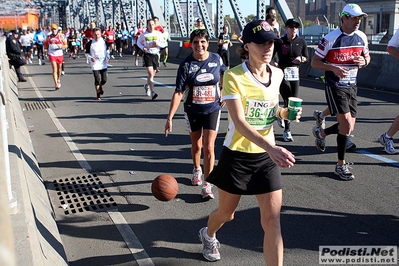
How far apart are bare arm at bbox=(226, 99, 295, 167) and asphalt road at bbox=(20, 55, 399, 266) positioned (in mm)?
1349

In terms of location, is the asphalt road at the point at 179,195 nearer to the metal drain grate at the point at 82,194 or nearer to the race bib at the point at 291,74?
the metal drain grate at the point at 82,194

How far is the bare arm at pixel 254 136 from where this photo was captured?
2990 mm

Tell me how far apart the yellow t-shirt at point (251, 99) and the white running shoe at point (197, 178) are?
97.9 inches

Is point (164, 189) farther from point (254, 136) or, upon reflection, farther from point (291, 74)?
point (291, 74)

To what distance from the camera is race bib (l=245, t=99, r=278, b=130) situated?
3496 millimetres

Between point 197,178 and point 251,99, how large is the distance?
280cm

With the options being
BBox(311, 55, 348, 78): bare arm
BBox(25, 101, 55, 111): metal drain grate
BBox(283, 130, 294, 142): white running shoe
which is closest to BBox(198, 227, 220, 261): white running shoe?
BBox(311, 55, 348, 78): bare arm

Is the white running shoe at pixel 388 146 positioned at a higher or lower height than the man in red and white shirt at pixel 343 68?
lower

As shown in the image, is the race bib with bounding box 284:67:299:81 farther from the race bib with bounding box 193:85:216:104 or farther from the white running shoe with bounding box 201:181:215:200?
the white running shoe with bounding box 201:181:215:200

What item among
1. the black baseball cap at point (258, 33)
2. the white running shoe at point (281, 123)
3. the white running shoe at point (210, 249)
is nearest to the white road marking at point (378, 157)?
the white running shoe at point (281, 123)

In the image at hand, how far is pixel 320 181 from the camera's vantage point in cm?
613

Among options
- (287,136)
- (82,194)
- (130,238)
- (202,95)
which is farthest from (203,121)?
A: (287,136)

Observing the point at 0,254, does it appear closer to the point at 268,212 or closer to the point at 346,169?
the point at 268,212

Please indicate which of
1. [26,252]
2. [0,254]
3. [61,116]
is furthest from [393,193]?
[61,116]
